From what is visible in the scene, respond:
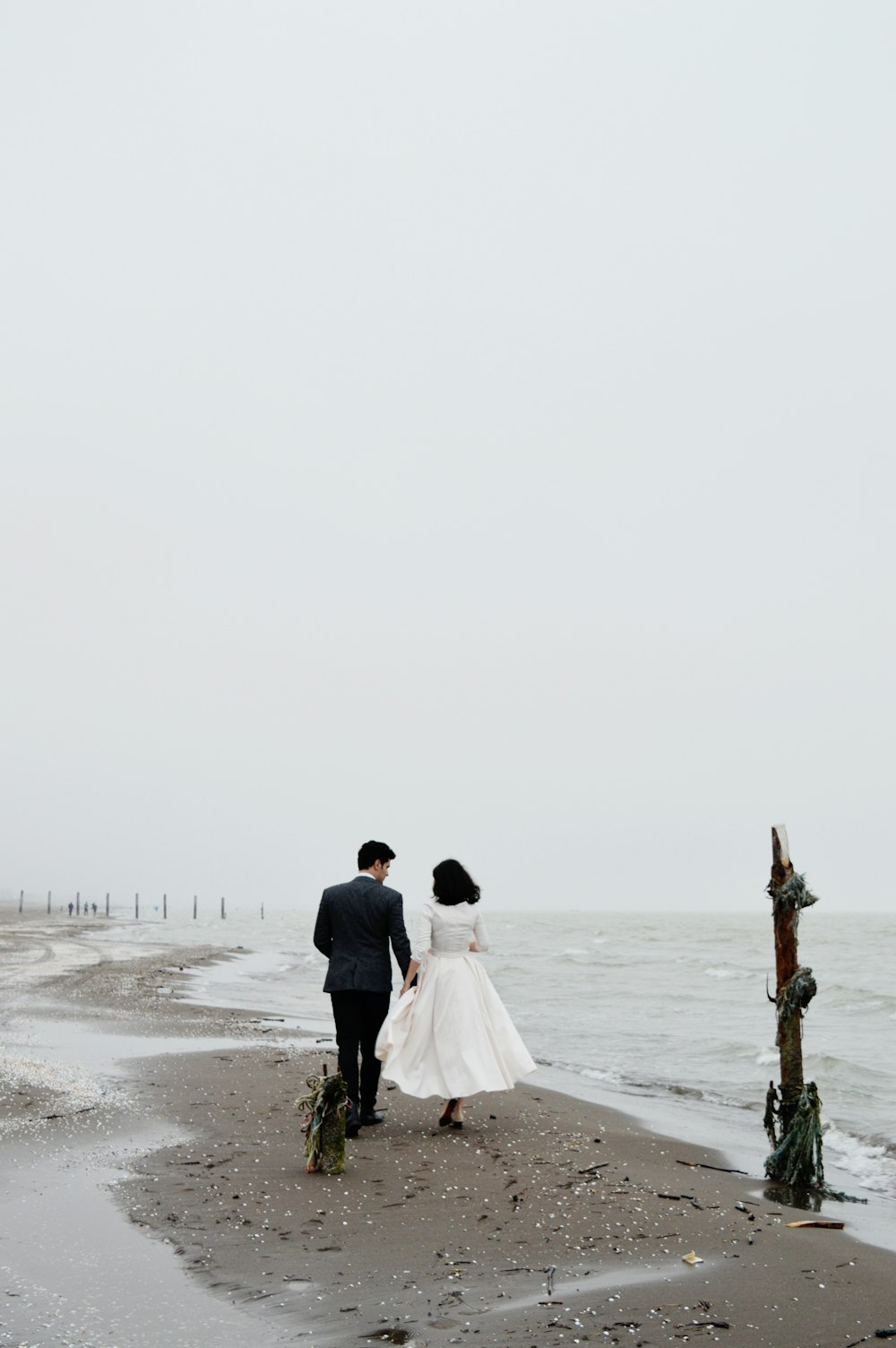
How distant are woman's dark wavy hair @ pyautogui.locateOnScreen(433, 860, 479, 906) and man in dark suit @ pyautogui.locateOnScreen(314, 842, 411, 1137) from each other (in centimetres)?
40

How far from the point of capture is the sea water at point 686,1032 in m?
11.6

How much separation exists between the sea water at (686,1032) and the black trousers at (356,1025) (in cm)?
298

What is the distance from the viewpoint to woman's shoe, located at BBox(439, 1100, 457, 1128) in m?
8.73

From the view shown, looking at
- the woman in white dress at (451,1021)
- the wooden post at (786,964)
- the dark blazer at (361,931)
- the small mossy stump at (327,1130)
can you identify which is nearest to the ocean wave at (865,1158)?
the wooden post at (786,964)

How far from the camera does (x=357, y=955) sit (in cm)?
829

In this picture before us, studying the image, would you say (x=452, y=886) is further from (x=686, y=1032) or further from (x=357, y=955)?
(x=686, y=1032)

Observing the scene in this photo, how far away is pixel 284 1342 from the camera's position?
423 centimetres

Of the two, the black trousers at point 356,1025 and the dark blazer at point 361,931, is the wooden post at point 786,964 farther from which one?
the black trousers at point 356,1025

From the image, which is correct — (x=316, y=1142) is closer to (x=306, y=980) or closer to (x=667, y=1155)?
(x=667, y=1155)

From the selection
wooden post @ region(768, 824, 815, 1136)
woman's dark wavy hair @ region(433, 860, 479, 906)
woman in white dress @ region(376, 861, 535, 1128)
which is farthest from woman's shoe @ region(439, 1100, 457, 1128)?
wooden post @ region(768, 824, 815, 1136)

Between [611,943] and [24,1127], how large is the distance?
2166 inches

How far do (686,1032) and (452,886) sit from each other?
13217 mm

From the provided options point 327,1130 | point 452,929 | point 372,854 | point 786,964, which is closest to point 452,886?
point 452,929

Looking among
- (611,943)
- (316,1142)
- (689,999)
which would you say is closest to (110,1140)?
(316,1142)
